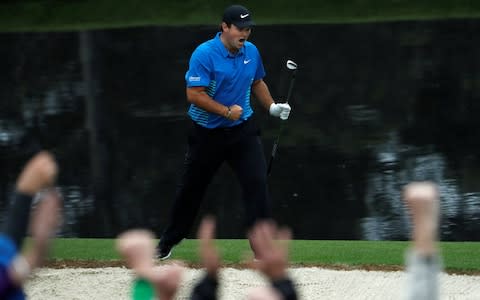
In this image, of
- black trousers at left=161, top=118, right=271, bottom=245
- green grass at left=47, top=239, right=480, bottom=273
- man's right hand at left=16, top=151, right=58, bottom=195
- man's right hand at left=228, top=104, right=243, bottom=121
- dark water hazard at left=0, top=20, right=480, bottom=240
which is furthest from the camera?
dark water hazard at left=0, top=20, right=480, bottom=240

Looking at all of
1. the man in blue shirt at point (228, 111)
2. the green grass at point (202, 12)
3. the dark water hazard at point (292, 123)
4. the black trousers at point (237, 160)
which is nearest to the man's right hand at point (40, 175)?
the man in blue shirt at point (228, 111)

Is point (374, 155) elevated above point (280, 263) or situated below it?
below

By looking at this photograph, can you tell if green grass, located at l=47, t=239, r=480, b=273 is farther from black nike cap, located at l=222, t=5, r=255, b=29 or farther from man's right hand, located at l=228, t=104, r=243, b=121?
black nike cap, located at l=222, t=5, r=255, b=29

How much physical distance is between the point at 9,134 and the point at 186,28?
10.6 metres

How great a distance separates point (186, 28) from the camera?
2692 centimetres

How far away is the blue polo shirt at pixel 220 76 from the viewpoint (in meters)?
8.51

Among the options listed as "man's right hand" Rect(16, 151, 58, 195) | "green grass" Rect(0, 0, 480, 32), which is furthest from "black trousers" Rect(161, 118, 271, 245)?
"green grass" Rect(0, 0, 480, 32)

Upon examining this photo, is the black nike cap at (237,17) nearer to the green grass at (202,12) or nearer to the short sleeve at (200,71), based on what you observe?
the short sleeve at (200,71)

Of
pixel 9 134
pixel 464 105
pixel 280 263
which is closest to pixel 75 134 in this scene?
pixel 9 134

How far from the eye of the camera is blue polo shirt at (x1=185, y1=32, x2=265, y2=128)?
8.51 meters

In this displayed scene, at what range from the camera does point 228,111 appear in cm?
843

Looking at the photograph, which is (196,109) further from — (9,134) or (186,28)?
(186,28)

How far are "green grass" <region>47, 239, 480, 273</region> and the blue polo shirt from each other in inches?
45.1

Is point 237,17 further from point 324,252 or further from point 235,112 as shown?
point 324,252
